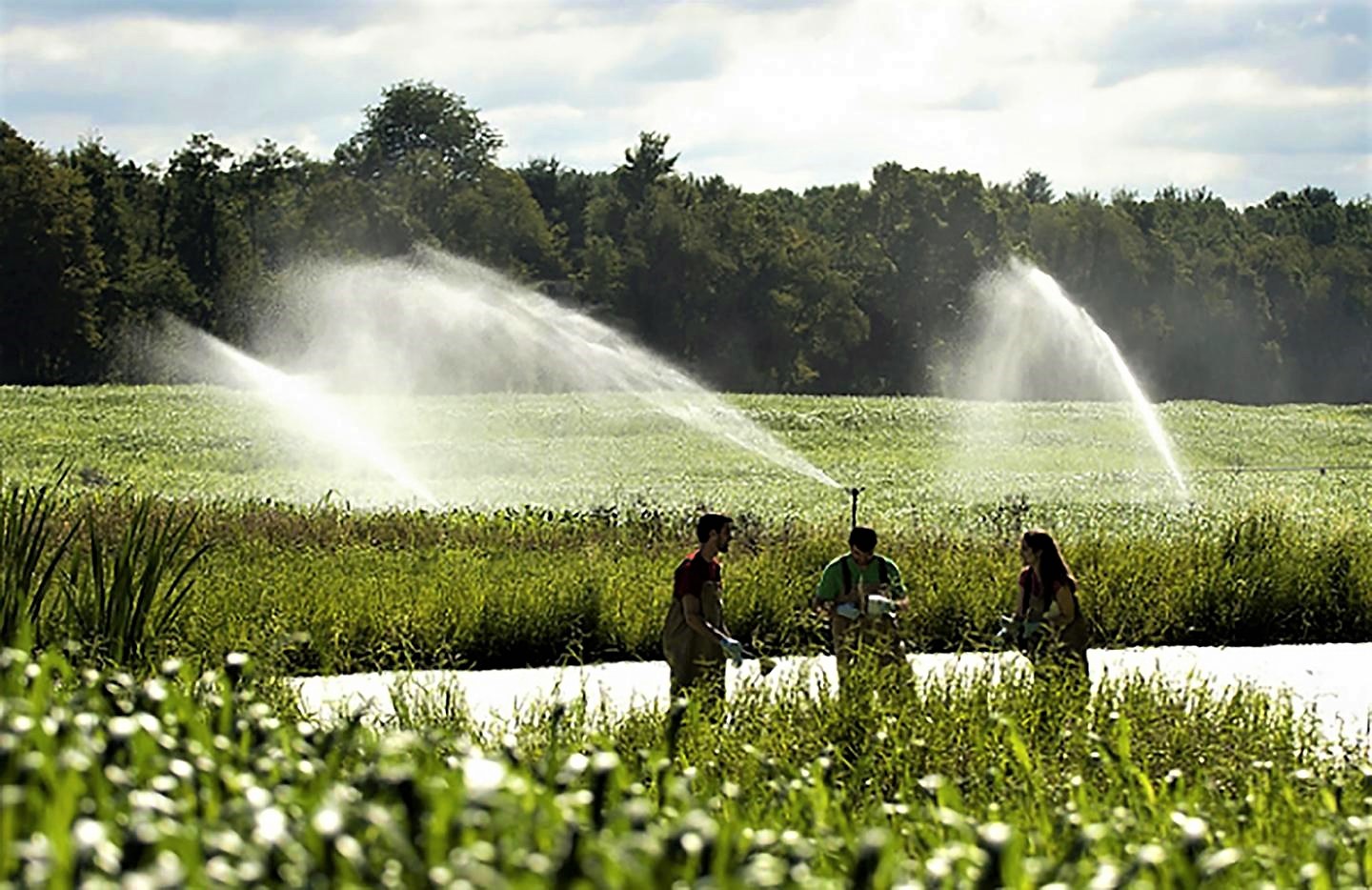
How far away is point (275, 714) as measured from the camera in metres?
8.97

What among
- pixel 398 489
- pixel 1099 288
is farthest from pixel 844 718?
pixel 1099 288

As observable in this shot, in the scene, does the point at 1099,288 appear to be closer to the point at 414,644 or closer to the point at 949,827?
the point at 414,644

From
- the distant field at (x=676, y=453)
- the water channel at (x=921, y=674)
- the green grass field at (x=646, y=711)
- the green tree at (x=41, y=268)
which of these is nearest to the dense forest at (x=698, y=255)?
the green tree at (x=41, y=268)

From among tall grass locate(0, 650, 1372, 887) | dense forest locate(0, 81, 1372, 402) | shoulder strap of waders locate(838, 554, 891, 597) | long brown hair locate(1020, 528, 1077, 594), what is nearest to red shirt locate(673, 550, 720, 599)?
shoulder strap of waders locate(838, 554, 891, 597)

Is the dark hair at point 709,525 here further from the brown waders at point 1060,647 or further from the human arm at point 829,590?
the brown waders at point 1060,647

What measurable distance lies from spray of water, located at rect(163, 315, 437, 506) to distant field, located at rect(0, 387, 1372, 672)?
0.46 m

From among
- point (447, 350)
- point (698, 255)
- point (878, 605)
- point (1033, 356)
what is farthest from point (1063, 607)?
point (1033, 356)

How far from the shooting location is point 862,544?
40.3 feet

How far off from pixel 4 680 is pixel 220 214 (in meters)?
65.4

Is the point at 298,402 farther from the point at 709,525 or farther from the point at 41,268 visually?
the point at 709,525

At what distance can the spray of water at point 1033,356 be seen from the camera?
80625 mm

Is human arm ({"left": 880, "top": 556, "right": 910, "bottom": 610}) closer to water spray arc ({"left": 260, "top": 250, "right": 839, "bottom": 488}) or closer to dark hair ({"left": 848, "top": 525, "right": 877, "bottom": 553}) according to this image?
dark hair ({"left": 848, "top": 525, "right": 877, "bottom": 553})

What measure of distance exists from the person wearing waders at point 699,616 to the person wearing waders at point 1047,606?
1.85 meters

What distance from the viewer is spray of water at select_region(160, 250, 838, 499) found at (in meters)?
50.0
